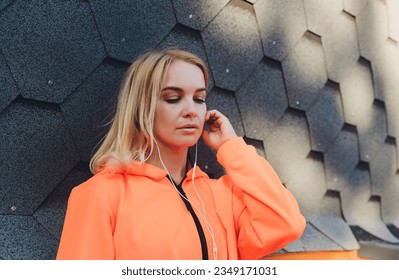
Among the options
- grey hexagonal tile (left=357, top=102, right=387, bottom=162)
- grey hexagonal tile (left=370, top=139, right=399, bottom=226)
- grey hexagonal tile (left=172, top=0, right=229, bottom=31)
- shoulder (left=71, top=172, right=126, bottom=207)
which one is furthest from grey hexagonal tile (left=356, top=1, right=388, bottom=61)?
shoulder (left=71, top=172, right=126, bottom=207)

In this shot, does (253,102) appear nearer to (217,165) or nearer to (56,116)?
(217,165)

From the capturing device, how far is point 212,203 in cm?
67

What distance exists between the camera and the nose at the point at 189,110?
0.64 metres

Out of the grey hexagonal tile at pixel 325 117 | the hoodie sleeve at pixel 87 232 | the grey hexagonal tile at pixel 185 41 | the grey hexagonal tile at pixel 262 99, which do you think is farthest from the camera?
the grey hexagonal tile at pixel 325 117

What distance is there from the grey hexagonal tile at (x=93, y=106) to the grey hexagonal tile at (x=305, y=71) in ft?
1.21

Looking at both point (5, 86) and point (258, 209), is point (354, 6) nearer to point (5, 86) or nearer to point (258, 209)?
point (258, 209)

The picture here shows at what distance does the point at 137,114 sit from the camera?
2.14 feet

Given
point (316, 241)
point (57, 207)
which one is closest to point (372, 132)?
point (316, 241)

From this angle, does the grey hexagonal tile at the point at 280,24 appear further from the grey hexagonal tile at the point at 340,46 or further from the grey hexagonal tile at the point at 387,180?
the grey hexagonal tile at the point at 387,180

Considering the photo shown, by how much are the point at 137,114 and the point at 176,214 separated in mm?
150

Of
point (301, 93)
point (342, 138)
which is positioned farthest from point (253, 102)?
point (342, 138)

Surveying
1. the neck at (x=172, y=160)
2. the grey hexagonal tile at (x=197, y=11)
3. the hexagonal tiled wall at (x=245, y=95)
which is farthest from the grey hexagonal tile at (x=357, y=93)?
the neck at (x=172, y=160)

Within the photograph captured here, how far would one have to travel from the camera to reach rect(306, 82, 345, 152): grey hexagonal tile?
3.28 feet

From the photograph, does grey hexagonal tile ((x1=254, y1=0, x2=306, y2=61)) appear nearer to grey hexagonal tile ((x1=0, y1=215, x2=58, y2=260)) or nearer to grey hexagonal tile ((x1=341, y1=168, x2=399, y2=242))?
grey hexagonal tile ((x1=341, y1=168, x2=399, y2=242))
